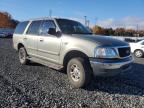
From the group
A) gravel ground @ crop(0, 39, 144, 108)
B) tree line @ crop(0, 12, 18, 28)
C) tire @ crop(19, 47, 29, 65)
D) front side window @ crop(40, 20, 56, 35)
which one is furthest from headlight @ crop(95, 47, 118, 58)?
tree line @ crop(0, 12, 18, 28)

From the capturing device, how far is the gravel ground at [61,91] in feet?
17.3

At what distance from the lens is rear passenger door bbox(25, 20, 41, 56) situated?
8.52 meters

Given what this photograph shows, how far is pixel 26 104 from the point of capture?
16.7ft

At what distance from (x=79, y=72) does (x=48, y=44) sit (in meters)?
1.67

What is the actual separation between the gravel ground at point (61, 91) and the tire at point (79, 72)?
0.19m

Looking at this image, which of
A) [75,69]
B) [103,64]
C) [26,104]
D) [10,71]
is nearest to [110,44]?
[103,64]

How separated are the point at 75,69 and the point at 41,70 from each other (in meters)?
2.49

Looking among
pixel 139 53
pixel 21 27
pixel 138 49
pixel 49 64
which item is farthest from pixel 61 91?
pixel 138 49

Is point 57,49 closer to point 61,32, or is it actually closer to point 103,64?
point 61,32

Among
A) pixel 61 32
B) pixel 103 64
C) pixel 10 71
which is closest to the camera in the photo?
pixel 103 64

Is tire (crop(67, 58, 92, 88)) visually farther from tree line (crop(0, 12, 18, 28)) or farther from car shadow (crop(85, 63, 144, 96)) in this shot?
tree line (crop(0, 12, 18, 28))

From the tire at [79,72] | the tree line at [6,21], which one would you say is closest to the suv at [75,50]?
the tire at [79,72]

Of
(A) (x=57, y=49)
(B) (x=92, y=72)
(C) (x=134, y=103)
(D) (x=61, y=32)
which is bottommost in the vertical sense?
(C) (x=134, y=103)

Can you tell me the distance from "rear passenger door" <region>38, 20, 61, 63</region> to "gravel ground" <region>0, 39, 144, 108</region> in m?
0.64
